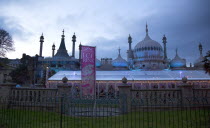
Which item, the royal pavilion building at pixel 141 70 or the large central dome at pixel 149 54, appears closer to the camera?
the royal pavilion building at pixel 141 70

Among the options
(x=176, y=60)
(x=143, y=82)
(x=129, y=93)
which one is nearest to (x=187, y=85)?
(x=129, y=93)

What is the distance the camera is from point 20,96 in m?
12.1

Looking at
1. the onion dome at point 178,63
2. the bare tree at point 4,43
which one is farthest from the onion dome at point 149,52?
the bare tree at point 4,43

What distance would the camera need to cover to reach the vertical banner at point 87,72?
1458cm

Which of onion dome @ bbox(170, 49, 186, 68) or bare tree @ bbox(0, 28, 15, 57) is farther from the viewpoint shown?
onion dome @ bbox(170, 49, 186, 68)

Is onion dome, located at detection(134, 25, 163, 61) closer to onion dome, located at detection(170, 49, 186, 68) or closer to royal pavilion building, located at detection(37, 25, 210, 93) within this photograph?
royal pavilion building, located at detection(37, 25, 210, 93)

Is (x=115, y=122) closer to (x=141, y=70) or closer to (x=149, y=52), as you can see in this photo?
(x=141, y=70)

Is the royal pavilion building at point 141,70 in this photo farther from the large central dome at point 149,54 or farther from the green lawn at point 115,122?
the green lawn at point 115,122

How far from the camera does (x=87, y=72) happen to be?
581 inches

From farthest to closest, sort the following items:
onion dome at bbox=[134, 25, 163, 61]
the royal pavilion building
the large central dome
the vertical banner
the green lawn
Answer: onion dome at bbox=[134, 25, 163, 61] → the large central dome → the royal pavilion building → the vertical banner → the green lawn

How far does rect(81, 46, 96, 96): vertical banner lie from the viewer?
1458cm

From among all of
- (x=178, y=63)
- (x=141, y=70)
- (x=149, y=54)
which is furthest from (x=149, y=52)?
(x=141, y=70)

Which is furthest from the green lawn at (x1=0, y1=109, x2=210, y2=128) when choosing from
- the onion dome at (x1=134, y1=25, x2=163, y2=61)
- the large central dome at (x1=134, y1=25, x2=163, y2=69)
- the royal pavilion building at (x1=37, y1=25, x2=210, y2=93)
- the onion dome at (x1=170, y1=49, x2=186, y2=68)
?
the onion dome at (x1=170, y1=49, x2=186, y2=68)

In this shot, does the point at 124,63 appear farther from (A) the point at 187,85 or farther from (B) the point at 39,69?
(A) the point at 187,85
